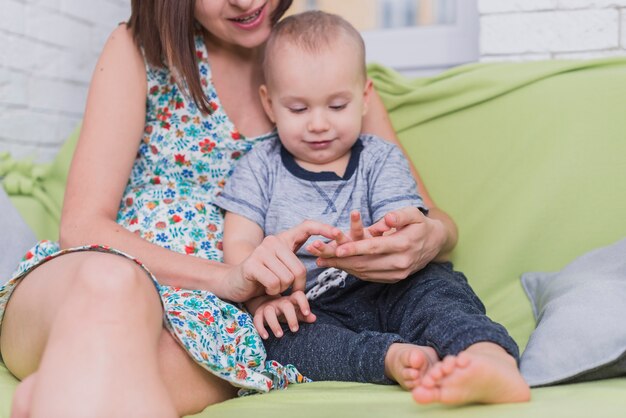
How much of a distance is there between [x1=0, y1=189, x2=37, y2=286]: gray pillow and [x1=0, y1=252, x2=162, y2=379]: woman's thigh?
1.30 ft

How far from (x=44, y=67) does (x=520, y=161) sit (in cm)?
131

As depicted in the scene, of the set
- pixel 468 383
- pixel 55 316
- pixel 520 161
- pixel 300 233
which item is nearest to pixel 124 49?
pixel 300 233

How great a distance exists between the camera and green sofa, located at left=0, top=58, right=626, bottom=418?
1666mm

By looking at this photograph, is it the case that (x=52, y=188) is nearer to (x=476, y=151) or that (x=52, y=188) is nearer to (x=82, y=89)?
(x=82, y=89)

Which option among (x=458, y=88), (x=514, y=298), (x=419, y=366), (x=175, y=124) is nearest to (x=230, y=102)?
(x=175, y=124)

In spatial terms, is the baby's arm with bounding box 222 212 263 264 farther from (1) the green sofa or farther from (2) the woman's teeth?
(1) the green sofa

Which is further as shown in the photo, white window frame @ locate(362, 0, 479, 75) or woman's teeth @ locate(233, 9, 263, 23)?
white window frame @ locate(362, 0, 479, 75)

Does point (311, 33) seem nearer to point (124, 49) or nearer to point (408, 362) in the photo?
point (124, 49)

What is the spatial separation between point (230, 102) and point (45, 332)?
72 cm

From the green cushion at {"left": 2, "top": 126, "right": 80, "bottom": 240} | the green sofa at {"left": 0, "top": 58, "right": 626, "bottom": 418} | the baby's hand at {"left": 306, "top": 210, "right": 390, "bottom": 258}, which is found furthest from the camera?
the green cushion at {"left": 2, "top": 126, "right": 80, "bottom": 240}

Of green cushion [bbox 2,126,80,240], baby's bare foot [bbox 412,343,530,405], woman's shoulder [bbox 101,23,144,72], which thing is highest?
woman's shoulder [bbox 101,23,144,72]

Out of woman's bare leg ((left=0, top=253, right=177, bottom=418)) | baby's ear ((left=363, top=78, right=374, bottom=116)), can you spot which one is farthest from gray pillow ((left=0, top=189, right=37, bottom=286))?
baby's ear ((left=363, top=78, right=374, bottom=116))

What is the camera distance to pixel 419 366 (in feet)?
3.43

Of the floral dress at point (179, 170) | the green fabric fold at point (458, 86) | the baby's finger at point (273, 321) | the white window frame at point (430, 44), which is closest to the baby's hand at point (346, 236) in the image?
the baby's finger at point (273, 321)
